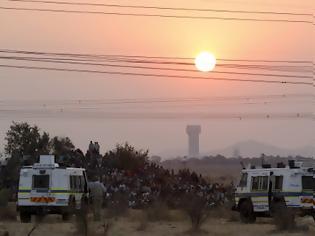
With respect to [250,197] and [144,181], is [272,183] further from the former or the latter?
[144,181]

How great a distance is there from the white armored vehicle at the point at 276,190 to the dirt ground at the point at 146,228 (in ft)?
2.22

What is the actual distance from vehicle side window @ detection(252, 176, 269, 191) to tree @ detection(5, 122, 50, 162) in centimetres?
3334

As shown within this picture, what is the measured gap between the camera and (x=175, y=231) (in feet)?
95.5

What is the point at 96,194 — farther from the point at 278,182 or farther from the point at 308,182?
the point at 308,182

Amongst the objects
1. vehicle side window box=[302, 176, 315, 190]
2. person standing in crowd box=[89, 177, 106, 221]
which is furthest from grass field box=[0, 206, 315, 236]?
vehicle side window box=[302, 176, 315, 190]

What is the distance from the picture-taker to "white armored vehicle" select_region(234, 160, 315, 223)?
31922 mm

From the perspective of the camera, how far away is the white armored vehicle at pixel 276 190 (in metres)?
31.9

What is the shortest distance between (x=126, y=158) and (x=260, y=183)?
28.1 meters

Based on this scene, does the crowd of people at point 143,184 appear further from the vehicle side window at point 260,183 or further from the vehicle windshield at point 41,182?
the vehicle side window at point 260,183

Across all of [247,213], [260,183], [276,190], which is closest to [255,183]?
[260,183]

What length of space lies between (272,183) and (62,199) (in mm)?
9206

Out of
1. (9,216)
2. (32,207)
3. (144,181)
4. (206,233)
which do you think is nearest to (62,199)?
(32,207)

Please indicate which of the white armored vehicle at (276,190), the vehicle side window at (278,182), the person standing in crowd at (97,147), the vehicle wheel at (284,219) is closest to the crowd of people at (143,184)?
the person standing in crowd at (97,147)

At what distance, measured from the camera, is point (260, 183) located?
3362 centimetres
